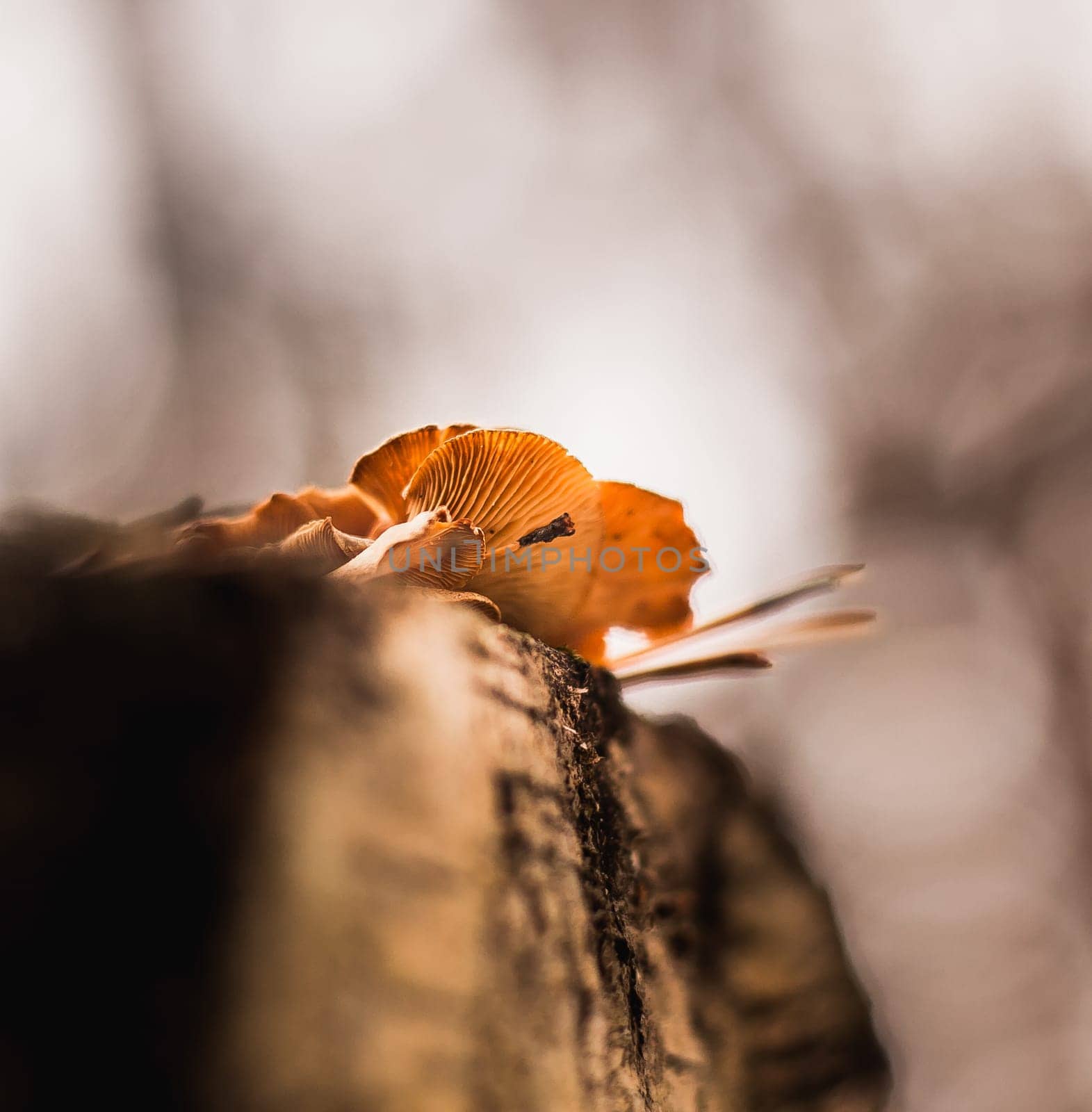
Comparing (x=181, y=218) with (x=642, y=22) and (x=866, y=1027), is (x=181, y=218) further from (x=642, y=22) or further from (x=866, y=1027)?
(x=866, y=1027)

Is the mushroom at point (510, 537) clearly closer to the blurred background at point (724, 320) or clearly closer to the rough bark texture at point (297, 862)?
the rough bark texture at point (297, 862)

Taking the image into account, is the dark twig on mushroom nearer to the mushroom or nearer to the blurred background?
the mushroom

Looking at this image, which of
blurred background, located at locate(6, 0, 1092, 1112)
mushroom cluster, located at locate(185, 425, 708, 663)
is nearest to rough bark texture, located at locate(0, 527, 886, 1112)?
mushroom cluster, located at locate(185, 425, 708, 663)

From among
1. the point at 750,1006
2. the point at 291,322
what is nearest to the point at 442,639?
the point at 750,1006

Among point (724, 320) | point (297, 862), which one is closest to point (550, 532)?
point (297, 862)

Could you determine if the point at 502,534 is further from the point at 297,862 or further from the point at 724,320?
the point at 724,320

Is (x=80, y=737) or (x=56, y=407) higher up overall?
(x=56, y=407)
